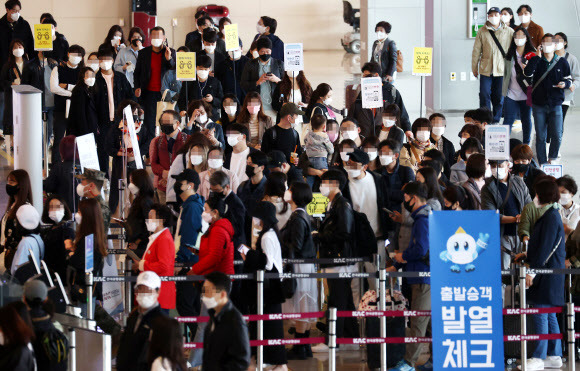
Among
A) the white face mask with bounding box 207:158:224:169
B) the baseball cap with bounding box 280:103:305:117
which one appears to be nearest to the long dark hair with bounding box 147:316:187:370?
the white face mask with bounding box 207:158:224:169

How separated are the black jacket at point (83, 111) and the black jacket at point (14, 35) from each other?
3.31m

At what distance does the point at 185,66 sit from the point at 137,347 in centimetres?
813

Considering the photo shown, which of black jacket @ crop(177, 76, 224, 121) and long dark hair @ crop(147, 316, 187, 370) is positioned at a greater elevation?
black jacket @ crop(177, 76, 224, 121)

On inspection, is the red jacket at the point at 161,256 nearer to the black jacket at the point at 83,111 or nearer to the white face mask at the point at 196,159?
the white face mask at the point at 196,159

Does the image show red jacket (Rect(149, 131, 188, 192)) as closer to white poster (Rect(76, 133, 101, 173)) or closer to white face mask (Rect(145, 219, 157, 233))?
white poster (Rect(76, 133, 101, 173))

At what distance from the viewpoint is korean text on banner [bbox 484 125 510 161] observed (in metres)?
11.4

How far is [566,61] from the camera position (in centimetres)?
1689

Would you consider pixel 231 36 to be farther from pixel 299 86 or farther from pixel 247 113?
pixel 247 113

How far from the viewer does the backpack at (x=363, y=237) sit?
35.8ft

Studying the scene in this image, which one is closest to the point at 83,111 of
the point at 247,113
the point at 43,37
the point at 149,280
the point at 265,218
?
the point at 43,37

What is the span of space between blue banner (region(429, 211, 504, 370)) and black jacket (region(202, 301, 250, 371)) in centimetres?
233

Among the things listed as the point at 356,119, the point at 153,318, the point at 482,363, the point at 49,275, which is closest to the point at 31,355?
the point at 153,318

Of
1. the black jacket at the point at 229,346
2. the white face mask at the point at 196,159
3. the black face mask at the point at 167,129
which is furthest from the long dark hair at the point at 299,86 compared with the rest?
the black jacket at the point at 229,346

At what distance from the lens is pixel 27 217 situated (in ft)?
35.8
